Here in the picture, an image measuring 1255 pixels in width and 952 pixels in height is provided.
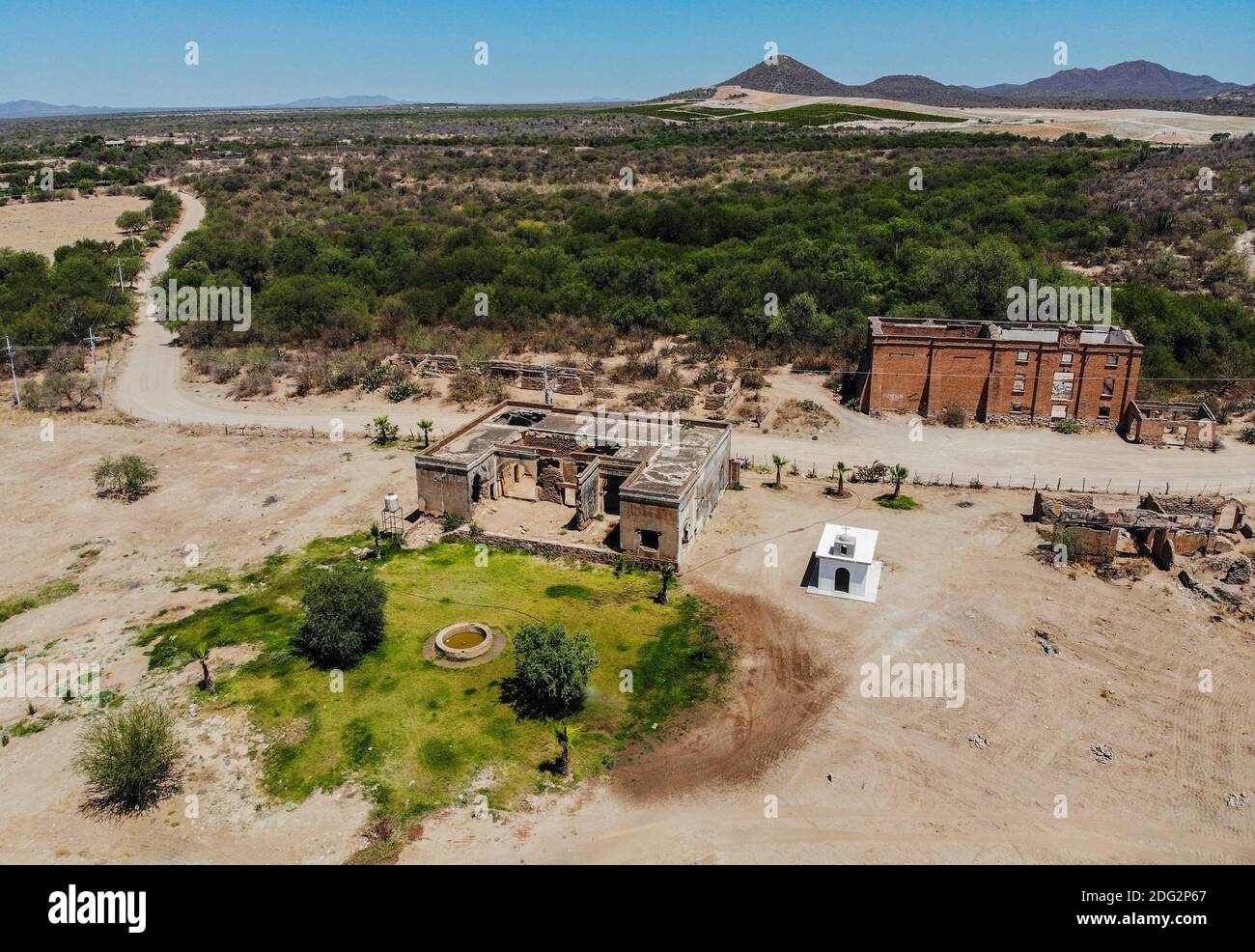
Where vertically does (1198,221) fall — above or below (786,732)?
above

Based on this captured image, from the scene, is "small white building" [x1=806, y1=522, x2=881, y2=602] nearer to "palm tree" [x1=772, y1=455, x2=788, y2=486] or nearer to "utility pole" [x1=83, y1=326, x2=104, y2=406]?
"palm tree" [x1=772, y1=455, x2=788, y2=486]

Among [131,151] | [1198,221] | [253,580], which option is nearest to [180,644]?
[253,580]

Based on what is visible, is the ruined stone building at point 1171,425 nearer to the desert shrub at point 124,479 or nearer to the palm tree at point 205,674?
the palm tree at point 205,674

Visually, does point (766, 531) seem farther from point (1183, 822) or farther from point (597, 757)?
point (1183, 822)

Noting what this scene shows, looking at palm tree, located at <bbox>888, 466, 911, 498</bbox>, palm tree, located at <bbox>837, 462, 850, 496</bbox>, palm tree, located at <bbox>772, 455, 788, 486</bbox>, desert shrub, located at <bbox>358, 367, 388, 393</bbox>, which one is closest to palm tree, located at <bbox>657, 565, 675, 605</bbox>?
palm tree, located at <bbox>772, 455, 788, 486</bbox>

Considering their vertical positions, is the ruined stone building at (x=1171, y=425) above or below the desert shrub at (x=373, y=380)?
above

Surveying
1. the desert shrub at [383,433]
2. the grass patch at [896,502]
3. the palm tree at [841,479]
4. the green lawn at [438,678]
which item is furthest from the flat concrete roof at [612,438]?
the grass patch at [896,502]

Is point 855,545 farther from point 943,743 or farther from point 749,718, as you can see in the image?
point 749,718
